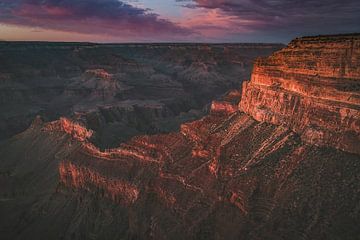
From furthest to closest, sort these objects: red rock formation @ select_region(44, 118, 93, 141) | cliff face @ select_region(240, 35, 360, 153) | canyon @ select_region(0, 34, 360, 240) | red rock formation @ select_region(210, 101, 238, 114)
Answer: red rock formation @ select_region(44, 118, 93, 141), red rock formation @ select_region(210, 101, 238, 114), cliff face @ select_region(240, 35, 360, 153), canyon @ select_region(0, 34, 360, 240)

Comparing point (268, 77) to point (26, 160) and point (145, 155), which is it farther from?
point (26, 160)

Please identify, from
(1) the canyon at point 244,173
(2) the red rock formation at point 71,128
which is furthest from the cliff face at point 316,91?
(2) the red rock formation at point 71,128

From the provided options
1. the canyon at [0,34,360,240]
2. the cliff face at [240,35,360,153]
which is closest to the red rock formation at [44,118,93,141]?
the canyon at [0,34,360,240]

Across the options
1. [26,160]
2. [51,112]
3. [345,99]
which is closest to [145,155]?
[345,99]

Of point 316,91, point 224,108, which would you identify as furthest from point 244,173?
point 224,108

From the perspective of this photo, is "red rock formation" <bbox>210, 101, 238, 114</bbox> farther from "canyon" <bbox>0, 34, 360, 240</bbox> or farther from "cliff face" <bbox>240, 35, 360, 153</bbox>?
"cliff face" <bbox>240, 35, 360, 153</bbox>

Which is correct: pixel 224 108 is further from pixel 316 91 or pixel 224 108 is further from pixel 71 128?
pixel 71 128
